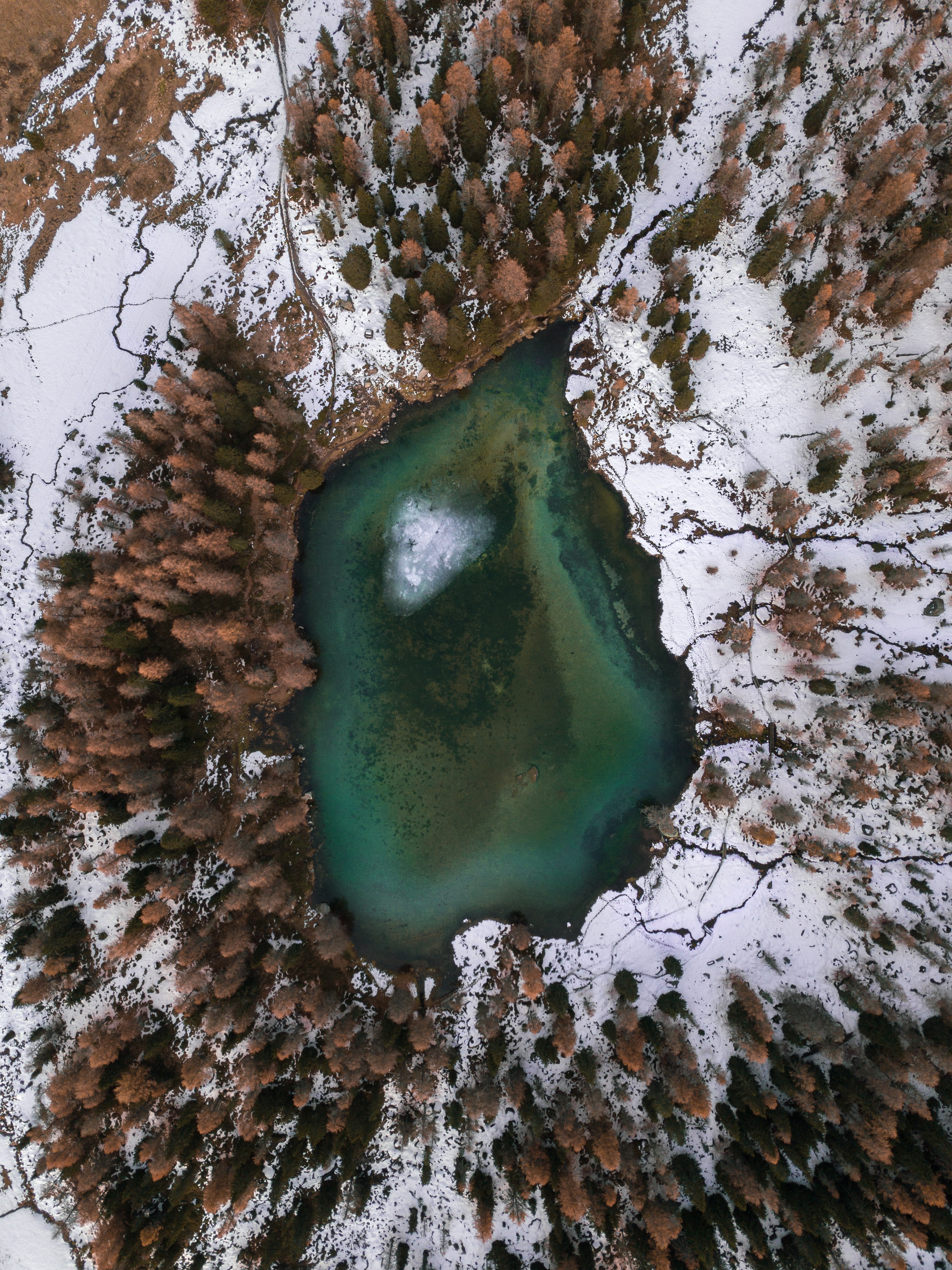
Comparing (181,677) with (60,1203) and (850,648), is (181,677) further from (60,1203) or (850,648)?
(850,648)

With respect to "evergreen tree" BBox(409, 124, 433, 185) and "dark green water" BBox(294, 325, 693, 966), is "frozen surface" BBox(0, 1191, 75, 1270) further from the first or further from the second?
"evergreen tree" BBox(409, 124, 433, 185)

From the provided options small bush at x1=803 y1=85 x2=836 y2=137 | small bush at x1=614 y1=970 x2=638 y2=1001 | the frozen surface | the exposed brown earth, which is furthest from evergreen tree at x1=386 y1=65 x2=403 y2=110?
the frozen surface

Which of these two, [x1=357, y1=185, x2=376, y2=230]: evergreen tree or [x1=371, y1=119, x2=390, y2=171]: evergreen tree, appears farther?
[x1=357, y1=185, x2=376, y2=230]: evergreen tree

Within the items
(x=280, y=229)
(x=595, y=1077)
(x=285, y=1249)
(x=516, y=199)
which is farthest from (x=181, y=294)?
(x=285, y=1249)

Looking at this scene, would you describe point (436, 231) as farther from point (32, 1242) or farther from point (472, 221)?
point (32, 1242)

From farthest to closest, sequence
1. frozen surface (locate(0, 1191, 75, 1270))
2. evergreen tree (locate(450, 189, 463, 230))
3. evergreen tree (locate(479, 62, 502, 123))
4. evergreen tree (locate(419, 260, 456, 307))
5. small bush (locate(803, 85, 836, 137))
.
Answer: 1. frozen surface (locate(0, 1191, 75, 1270))
2. small bush (locate(803, 85, 836, 137))
3. evergreen tree (locate(450, 189, 463, 230))
4. evergreen tree (locate(419, 260, 456, 307))
5. evergreen tree (locate(479, 62, 502, 123))

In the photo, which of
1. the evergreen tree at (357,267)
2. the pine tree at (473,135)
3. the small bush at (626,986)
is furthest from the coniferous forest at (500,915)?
the pine tree at (473,135)

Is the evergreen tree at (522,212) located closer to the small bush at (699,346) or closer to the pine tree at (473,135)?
the pine tree at (473,135)
